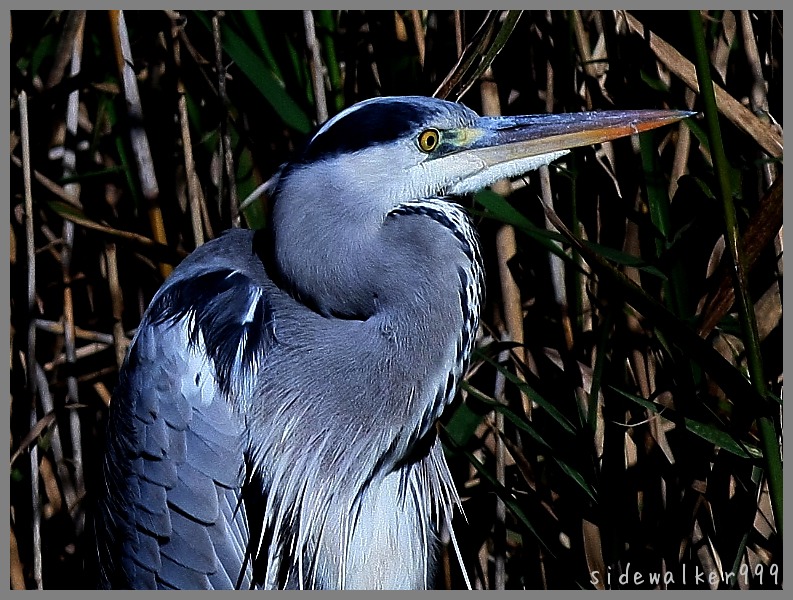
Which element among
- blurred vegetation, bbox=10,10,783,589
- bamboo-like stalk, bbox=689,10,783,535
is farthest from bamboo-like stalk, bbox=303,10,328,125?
→ bamboo-like stalk, bbox=689,10,783,535

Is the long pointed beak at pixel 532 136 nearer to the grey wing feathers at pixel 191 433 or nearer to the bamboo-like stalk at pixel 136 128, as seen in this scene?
the grey wing feathers at pixel 191 433

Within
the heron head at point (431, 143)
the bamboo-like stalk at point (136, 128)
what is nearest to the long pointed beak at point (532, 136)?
the heron head at point (431, 143)

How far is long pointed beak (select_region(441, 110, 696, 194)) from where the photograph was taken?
118 centimetres

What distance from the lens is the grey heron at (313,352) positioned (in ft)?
3.86

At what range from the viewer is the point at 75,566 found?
5.81 ft

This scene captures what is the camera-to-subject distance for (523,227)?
4.09ft

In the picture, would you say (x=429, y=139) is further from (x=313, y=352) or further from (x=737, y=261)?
(x=737, y=261)

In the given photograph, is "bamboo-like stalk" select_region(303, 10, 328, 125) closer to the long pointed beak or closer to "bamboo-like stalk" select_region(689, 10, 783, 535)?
the long pointed beak

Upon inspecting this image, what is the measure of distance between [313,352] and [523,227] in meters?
0.36

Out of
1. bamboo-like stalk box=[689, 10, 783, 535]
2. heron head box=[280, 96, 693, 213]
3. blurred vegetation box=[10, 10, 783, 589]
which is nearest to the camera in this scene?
bamboo-like stalk box=[689, 10, 783, 535]

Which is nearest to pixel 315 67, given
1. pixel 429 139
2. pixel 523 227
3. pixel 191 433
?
pixel 429 139

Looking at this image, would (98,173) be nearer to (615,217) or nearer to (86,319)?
(86,319)

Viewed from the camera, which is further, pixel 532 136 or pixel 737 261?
pixel 532 136

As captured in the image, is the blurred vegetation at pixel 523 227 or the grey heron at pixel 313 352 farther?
the blurred vegetation at pixel 523 227
